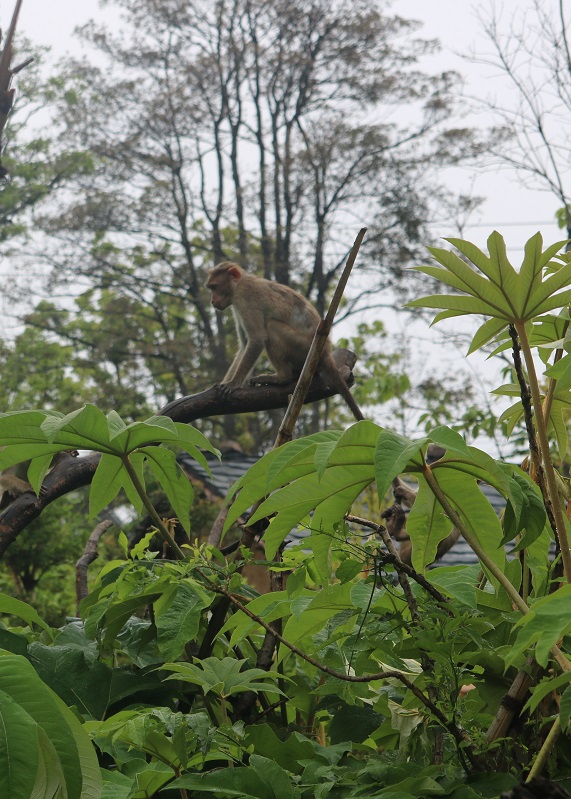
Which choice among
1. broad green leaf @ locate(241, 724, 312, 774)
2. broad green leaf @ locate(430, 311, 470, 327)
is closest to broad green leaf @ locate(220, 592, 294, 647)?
broad green leaf @ locate(241, 724, 312, 774)

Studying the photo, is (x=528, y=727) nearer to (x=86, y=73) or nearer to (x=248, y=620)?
(x=248, y=620)

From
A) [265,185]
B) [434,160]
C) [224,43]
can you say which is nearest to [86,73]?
[224,43]

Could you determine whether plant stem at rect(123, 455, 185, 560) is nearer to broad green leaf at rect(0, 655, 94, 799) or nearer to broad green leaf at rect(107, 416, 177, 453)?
broad green leaf at rect(107, 416, 177, 453)

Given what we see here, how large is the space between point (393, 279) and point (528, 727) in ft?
68.0

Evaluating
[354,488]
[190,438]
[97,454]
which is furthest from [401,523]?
[354,488]

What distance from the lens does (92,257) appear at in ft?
70.7

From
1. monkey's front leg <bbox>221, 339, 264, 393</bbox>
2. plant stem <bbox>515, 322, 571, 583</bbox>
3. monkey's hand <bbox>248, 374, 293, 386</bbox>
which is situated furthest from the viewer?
monkey's front leg <bbox>221, 339, 264, 393</bbox>

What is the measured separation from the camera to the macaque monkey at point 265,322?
643 cm

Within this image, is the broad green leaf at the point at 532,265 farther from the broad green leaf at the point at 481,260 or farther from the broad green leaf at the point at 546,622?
the broad green leaf at the point at 546,622

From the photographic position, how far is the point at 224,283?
285 inches

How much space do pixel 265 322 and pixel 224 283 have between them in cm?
62

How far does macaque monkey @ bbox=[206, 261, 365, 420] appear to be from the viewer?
253 inches

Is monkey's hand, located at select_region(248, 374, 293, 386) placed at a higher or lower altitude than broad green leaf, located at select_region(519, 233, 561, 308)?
lower

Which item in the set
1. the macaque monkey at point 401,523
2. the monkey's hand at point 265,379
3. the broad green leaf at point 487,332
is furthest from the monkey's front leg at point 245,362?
the broad green leaf at point 487,332
